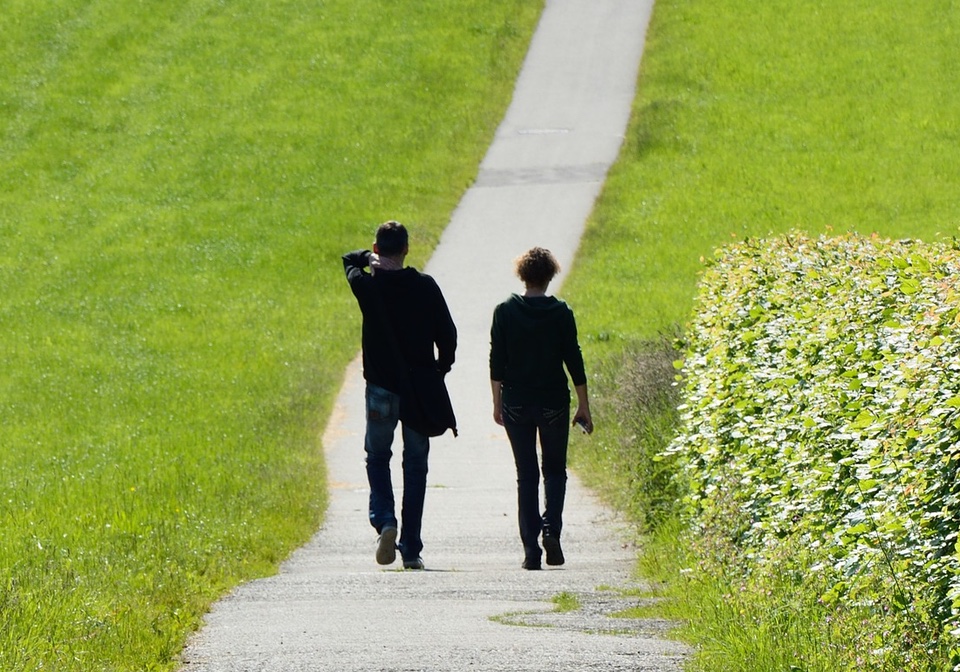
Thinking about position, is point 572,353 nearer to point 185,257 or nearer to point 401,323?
point 401,323

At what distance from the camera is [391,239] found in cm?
927

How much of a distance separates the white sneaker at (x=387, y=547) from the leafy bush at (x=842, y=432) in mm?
1765

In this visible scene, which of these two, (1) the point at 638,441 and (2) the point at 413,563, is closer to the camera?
(2) the point at 413,563

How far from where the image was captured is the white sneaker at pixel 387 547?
31.1 feet

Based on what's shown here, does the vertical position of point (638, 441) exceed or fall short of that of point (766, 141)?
it exceeds it

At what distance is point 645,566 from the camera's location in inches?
356

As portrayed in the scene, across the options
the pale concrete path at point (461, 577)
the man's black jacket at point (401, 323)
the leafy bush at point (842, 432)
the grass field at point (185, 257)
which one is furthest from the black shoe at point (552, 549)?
the grass field at point (185, 257)

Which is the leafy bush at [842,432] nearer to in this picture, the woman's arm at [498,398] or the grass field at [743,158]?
the woman's arm at [498,398]

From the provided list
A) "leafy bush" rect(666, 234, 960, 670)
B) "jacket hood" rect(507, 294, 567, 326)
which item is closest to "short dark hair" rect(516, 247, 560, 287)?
"jacket hood" rect(507, 294, 567, 326)

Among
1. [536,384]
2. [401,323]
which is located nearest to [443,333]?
[401,323]

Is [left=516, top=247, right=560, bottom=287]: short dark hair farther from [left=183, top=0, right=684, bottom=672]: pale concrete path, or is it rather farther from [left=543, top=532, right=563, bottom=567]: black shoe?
[left=183, top=0, right=684, bottom=672]: pale concrete path

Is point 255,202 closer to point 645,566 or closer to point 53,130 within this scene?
point 53,130

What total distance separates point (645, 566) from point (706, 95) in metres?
27.3

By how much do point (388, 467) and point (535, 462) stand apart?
900 millimetres
